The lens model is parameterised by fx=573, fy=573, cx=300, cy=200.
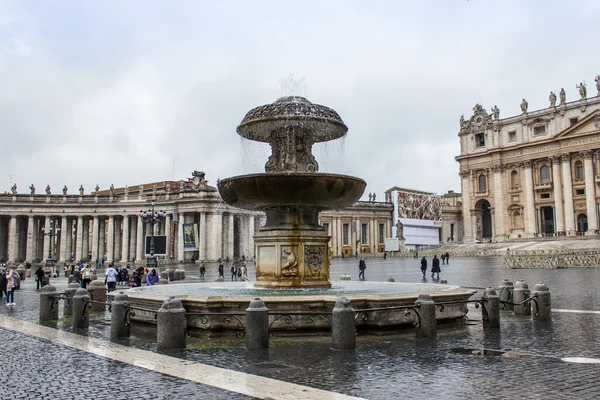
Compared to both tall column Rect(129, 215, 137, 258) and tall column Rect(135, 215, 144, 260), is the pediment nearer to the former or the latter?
tall column Rect(135, 215, 144, 260)

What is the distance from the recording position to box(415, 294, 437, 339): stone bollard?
34.0 ft

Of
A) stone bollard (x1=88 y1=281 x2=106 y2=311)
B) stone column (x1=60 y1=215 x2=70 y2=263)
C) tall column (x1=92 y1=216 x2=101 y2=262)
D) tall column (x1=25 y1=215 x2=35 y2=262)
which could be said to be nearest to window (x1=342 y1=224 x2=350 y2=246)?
tall column (x1=92 y1=216 x2=101 y2=262)

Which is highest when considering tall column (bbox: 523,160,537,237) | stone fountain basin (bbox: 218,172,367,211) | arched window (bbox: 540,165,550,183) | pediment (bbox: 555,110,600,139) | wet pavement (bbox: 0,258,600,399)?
pediment (bbox: 555,110,600,139)

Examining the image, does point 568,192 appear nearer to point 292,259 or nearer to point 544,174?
point 544,174

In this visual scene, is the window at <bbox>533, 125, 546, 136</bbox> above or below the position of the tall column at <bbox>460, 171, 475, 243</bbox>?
above

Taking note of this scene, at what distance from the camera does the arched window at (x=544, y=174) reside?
80.8m

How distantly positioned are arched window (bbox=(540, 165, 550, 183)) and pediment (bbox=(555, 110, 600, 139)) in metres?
5.57

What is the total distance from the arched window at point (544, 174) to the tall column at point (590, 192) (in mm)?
6526

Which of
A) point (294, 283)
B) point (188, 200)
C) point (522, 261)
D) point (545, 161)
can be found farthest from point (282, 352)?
point (545, 161)

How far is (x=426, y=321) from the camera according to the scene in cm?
1039

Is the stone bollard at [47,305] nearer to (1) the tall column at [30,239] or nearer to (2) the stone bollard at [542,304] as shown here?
Result: (2) the stone bollard at [542,304]

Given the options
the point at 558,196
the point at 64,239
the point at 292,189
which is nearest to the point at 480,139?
the point at 558,196

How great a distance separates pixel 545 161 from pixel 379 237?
30125 millimetres

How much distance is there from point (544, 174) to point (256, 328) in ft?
264
